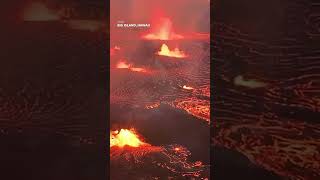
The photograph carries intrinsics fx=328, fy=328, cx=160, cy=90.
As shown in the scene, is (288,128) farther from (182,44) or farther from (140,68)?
(140,68)
